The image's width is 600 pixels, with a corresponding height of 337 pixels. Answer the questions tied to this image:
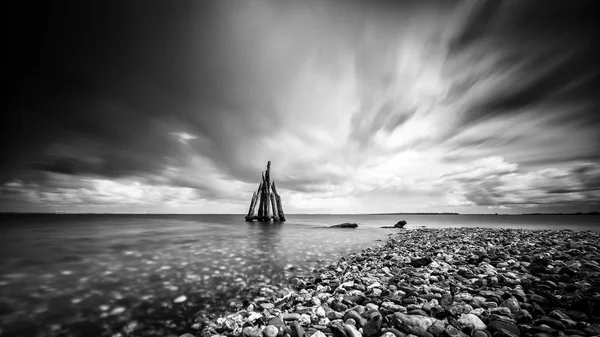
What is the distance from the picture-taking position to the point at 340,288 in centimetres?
529

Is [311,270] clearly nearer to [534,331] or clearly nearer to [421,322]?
[421,322]

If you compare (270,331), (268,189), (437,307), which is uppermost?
(268,189)

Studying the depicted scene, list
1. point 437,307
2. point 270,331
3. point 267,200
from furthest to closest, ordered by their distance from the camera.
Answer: point 267,200
point 437,307
point 270,331

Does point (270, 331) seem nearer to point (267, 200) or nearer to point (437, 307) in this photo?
point (437, 307)

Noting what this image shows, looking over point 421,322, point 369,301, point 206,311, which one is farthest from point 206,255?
point 421,322

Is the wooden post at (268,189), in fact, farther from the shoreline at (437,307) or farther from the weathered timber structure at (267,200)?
the shoreline at (437,307)

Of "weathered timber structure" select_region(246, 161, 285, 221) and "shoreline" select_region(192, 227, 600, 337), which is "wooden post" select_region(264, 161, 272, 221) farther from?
"shoreline" select_region(192, 227, 600, 337)

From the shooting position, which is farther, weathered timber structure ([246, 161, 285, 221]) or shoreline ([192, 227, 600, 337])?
weathered timber structure ([246, 161, 285, 221])

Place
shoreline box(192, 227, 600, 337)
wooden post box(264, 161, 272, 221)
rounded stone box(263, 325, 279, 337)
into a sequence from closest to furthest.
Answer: shoreline box(192, 227, 600, 337) → rounded stone box(263, 325, 279, 337) → wooden post box(264, 161, 272, 221)

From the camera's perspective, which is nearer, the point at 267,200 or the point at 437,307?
the point at 437,307

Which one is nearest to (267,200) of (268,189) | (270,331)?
(268,189)

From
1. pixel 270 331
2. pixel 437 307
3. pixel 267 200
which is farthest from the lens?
pixel 267 200

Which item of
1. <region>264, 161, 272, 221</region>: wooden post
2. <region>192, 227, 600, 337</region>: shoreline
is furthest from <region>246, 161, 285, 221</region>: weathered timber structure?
<region>192, 227, 600, 337</region>: shoreline

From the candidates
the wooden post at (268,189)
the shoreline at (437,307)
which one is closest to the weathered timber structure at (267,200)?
the wooden post at (268,189)
